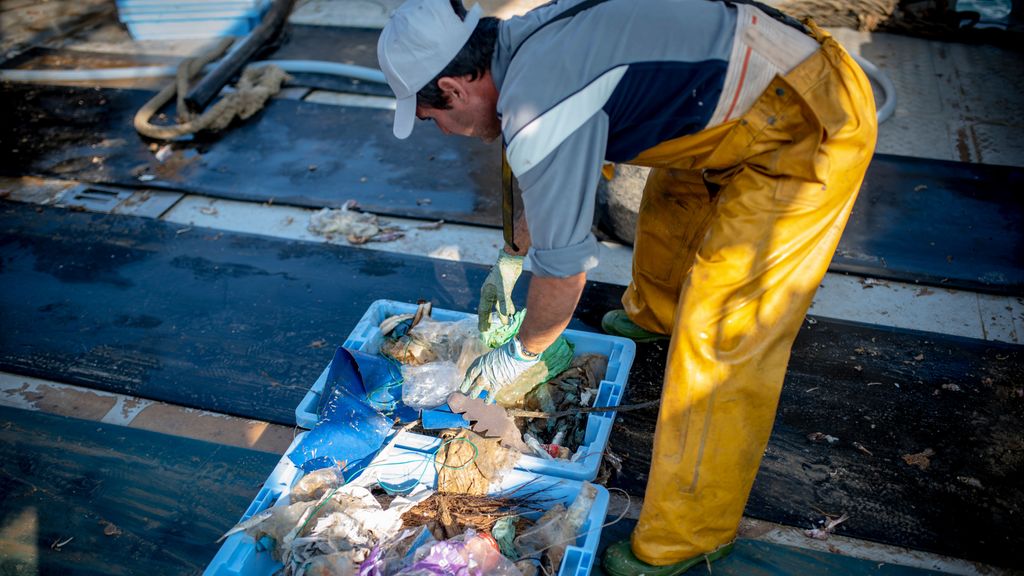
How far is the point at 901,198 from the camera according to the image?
3916 millimetres

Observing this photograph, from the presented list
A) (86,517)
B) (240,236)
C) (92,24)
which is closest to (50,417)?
(86,517)

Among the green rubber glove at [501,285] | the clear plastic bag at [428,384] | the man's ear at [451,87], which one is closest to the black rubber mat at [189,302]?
the clear plastic bag at [428,384]

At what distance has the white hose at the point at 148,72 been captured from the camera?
17.4 ft

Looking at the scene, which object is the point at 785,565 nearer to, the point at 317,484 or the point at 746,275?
the point at 746,275

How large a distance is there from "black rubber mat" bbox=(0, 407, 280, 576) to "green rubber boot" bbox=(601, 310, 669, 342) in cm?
140

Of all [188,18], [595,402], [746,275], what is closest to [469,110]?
[746,275]

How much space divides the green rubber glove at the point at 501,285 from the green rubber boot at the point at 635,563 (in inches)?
33.0

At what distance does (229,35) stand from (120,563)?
4.85 metres

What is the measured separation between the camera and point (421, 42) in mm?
1814

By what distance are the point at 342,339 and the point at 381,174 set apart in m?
1.43

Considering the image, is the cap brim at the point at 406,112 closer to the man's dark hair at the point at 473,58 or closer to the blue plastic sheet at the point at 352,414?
the man's dark hair at the point at 473,58

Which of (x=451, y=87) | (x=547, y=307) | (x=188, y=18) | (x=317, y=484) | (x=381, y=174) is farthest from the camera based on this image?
(x=188, y=18)

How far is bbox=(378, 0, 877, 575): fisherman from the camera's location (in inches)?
70.5

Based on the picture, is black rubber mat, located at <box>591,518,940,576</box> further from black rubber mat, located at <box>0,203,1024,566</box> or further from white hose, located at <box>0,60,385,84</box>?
white hose, located at <box>0,60,385,84</box>
